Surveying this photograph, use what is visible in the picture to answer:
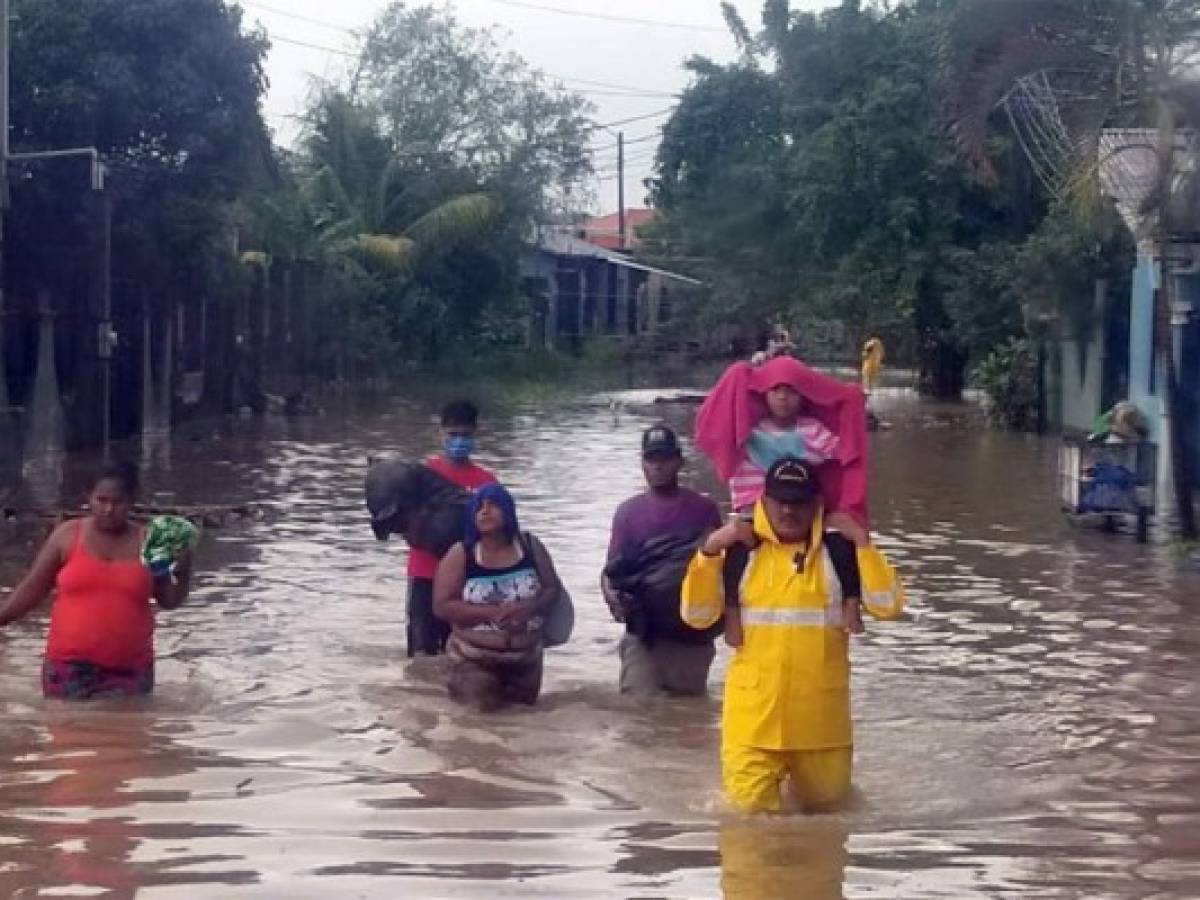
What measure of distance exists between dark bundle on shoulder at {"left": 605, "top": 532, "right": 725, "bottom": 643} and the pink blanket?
1.48 m

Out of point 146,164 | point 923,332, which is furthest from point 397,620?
point 923,332

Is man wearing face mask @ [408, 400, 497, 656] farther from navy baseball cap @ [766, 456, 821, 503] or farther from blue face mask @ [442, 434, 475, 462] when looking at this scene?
navy baseball cap @ [766, 456, 821, 503]

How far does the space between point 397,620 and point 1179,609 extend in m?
5.14

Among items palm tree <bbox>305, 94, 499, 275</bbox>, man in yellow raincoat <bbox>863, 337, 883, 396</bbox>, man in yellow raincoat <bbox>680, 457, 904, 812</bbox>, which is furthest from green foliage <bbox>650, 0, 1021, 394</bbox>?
man in yellow raincoat <bbox>680, 457, 904, 812</bbox>

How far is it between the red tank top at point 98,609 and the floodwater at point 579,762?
0.86 feet

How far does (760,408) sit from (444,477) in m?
2.81

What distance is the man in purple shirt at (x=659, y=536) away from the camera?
1002 centimetres

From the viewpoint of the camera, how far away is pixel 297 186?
47.0 meters

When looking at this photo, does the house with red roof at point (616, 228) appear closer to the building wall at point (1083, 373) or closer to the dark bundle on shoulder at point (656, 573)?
the building wall at point (1083, 373)

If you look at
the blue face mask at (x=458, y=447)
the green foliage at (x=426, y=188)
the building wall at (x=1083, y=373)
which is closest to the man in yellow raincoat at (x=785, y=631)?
the blue face mask at (x=458, y=447)

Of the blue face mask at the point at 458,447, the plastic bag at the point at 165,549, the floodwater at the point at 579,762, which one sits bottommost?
the floodwater at the point at 579,762

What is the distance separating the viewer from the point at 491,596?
9742mm

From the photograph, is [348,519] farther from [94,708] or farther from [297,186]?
[297,186]

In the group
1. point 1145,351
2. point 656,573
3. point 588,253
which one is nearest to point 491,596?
point 656,573
